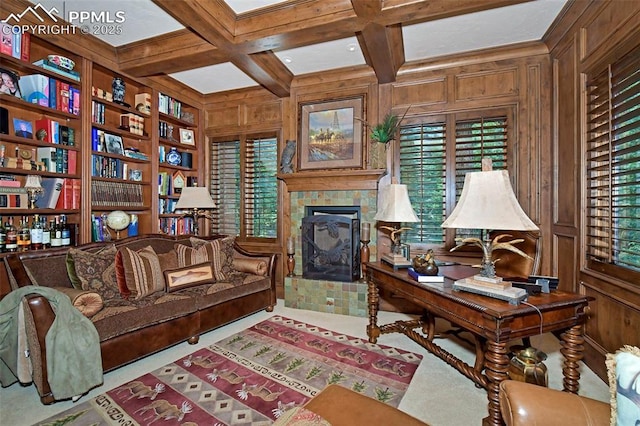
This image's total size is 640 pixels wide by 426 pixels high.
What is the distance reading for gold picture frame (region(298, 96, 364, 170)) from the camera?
3.98 metres

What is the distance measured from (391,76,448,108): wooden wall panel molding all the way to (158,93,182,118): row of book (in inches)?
119

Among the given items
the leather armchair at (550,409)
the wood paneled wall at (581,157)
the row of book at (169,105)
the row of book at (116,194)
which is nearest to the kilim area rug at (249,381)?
the leather armchair at (550,409)

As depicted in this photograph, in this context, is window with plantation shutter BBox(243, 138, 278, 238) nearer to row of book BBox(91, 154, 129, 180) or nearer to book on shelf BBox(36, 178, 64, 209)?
row of book BBox(91, 154, 129, 180)

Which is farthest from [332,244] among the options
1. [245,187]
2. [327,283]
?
[245,187]

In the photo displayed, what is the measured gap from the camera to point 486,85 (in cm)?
→ 349

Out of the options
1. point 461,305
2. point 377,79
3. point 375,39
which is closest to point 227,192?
point 377,79

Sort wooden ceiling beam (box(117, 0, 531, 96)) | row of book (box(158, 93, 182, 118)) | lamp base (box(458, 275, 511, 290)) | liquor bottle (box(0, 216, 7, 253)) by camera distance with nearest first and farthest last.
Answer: lamp base (box(458, 275, 511, 290)), wooden ceiling beam (box(117, 0, 531, 96)), liquor bottle (box(0, 216, 7, 253)), row of book (box(158, 93, 182, 118))

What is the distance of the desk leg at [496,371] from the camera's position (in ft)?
5.08

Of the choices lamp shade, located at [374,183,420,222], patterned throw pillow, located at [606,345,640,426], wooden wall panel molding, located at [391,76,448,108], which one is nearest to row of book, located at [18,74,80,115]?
lamp shade, located at [374,183,420,222]

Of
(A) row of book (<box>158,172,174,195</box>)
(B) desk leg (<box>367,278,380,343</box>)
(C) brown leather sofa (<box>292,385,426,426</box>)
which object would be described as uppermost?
(A) row of book (<box>158,172,174,195</box>)

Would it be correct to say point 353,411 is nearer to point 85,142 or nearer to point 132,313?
point 132,313

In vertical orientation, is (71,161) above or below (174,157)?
below

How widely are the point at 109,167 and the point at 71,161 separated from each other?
1.36ft

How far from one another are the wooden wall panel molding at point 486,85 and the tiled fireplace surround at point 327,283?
5.00 feet
